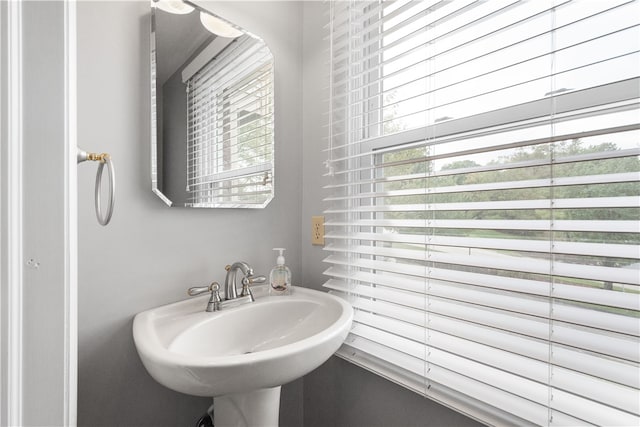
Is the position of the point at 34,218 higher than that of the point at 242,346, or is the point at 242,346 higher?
the point at 34,218

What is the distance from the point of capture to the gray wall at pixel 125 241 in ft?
2.89

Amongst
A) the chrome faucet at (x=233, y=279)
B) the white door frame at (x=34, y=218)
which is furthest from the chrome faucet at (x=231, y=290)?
the white door frame at (x=34, y=218)

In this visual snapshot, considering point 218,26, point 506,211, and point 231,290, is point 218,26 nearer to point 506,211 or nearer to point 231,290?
point 231,290

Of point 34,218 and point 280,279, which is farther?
point 280,279

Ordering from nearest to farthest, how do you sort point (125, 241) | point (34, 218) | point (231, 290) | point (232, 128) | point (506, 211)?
point (34, 218) → point (506, 211) → point (125, 241) → point (231, 290) → point (232, 128)

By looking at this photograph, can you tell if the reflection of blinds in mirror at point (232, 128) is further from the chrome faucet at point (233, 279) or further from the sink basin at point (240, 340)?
the sink basin at point (240, 340)

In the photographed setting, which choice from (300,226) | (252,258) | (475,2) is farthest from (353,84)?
(252,258)

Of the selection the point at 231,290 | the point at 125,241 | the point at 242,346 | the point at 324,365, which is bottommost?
the point at 324,365

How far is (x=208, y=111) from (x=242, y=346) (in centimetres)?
86

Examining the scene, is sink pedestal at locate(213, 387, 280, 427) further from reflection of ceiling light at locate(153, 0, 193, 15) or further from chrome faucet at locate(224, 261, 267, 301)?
reflection of ceiling light at locate(153, 0, 193, 15)

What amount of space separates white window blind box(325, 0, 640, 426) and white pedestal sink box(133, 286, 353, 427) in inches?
9.1

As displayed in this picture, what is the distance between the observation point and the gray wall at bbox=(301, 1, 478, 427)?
109 centimetres

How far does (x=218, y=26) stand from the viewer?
3.77ft

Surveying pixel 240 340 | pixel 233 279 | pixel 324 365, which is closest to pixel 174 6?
pixel 233 279
